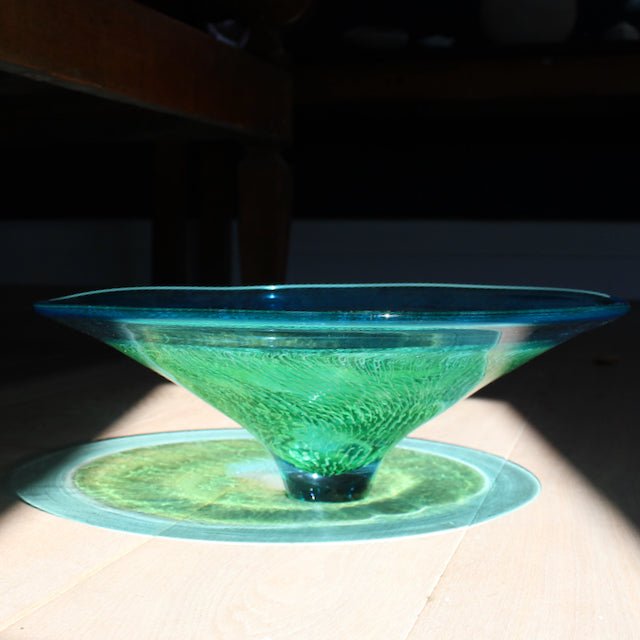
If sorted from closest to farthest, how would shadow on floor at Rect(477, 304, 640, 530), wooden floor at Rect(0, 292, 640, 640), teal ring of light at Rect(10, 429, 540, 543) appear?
wooden floor at Rect(0, 292, 640, 640) → teal ring of light at Rect(10, 429, 540, 543) → shadow on floor at Rect(477, 304, 640, 530)

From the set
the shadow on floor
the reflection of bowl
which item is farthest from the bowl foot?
the shadow on floor

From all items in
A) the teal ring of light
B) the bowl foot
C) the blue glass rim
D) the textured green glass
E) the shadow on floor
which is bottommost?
the shadow on floor

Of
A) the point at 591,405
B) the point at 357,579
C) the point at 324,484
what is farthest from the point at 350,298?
the point at 591,405

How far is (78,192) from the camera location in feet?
9.29

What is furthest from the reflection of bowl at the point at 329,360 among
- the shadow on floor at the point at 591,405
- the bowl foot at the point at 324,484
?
the shadow on floor at the point at 591,405

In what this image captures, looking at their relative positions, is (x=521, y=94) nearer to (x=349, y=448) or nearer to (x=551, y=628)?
(x=349, y=448)

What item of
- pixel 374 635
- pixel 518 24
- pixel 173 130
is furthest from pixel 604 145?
pixel 374 635

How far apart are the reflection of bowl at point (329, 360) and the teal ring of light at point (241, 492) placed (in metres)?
0.03

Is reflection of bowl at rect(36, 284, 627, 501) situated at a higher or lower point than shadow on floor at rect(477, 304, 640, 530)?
higher

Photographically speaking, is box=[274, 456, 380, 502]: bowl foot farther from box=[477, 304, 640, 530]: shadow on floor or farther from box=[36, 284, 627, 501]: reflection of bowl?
box=[477, 304, 640, 530]: shadow on floor

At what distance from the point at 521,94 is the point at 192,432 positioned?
115 centimetres

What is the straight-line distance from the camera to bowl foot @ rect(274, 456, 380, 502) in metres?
0.54

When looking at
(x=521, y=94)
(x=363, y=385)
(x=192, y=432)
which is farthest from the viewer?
(x=521, y=94)

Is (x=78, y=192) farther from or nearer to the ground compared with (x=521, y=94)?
nearer to the ground
